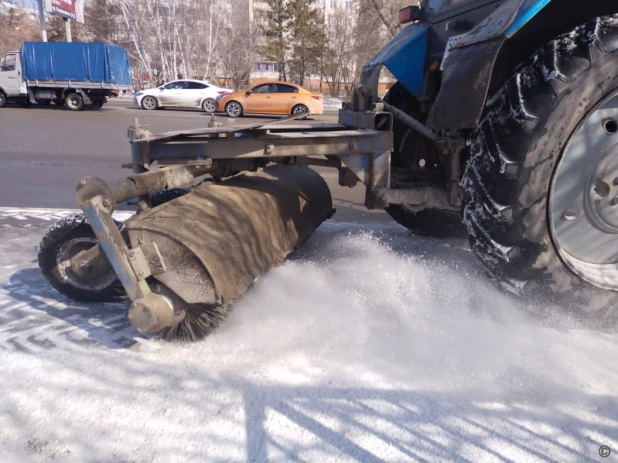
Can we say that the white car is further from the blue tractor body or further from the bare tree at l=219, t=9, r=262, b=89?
the blue tractor body

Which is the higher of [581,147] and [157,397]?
→ [581,147]

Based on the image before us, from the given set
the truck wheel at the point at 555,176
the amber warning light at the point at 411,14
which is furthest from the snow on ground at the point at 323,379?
the amber warning light at the point at 411,14

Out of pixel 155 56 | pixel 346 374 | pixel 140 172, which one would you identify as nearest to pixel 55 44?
pixel 155 56

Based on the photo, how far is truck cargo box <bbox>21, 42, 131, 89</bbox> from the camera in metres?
22.4

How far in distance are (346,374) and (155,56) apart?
131 ft

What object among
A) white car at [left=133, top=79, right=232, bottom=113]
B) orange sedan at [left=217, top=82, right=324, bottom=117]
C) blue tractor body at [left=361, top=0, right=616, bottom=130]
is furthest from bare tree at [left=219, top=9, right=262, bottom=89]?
blue tractor body at [left=361, top=0, right=616, bottom=130]

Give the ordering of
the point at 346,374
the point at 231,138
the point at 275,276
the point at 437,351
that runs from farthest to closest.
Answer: the point at 275,276, the point at 231,138, the point at 437,351, the point at 346,374

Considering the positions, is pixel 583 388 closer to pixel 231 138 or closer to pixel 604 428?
pixel 604 428

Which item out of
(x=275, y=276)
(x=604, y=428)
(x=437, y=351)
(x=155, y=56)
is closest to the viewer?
(x=604, y=428)

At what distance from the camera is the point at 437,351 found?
276 centimetres

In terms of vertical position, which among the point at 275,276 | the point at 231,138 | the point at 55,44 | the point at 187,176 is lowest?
the point at 275,276

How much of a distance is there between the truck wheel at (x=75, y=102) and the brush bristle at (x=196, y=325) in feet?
75.0

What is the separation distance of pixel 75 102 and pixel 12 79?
262cm

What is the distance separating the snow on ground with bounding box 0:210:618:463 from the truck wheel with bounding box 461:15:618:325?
1.15 ft
